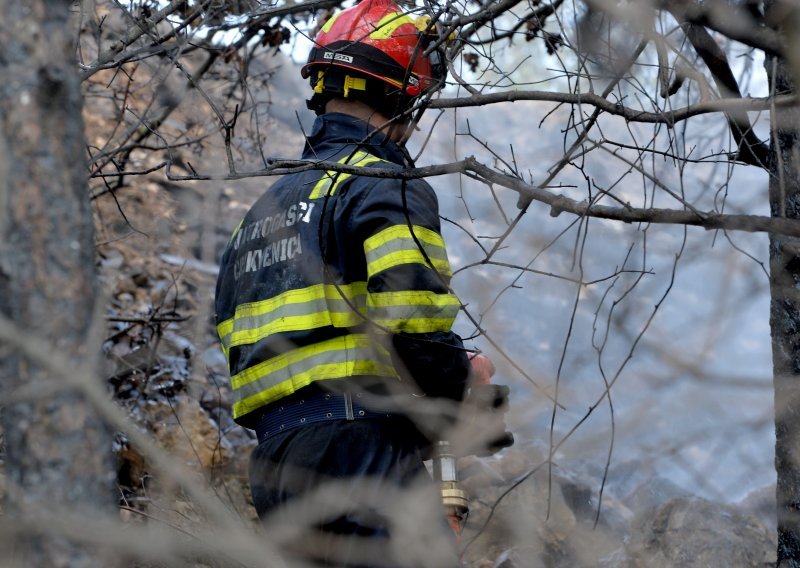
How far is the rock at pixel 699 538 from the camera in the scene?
13.6 feet

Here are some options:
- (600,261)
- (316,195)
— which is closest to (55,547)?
(316,195)

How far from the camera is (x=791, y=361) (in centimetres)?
268

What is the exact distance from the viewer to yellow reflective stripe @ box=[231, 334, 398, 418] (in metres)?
2.77

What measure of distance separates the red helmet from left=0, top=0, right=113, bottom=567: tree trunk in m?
1.78

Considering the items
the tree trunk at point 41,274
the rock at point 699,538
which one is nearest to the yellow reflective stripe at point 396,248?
the tree trunk at point 41,274

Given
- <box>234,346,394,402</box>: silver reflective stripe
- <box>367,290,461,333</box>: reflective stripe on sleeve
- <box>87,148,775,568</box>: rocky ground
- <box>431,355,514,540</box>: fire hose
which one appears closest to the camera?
<box>367,290,461,333</box>: reflective stripe on sleeve

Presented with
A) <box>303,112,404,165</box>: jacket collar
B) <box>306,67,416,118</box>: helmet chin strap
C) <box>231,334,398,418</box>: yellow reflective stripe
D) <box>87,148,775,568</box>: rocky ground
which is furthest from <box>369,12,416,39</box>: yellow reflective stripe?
<box>87,148,775,568</box>: rocky ground

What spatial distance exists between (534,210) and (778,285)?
28.6 ft

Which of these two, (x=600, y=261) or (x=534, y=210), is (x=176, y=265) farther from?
(x=534, y=210)

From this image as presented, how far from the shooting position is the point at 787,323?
2.71 m

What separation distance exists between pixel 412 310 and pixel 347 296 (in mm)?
252

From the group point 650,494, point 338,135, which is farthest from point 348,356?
point 650,494

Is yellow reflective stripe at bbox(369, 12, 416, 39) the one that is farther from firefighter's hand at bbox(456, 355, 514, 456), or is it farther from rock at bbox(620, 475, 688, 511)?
rock at bbox(620, 475, 688, 511)

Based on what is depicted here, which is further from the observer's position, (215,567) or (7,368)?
(215,567)
